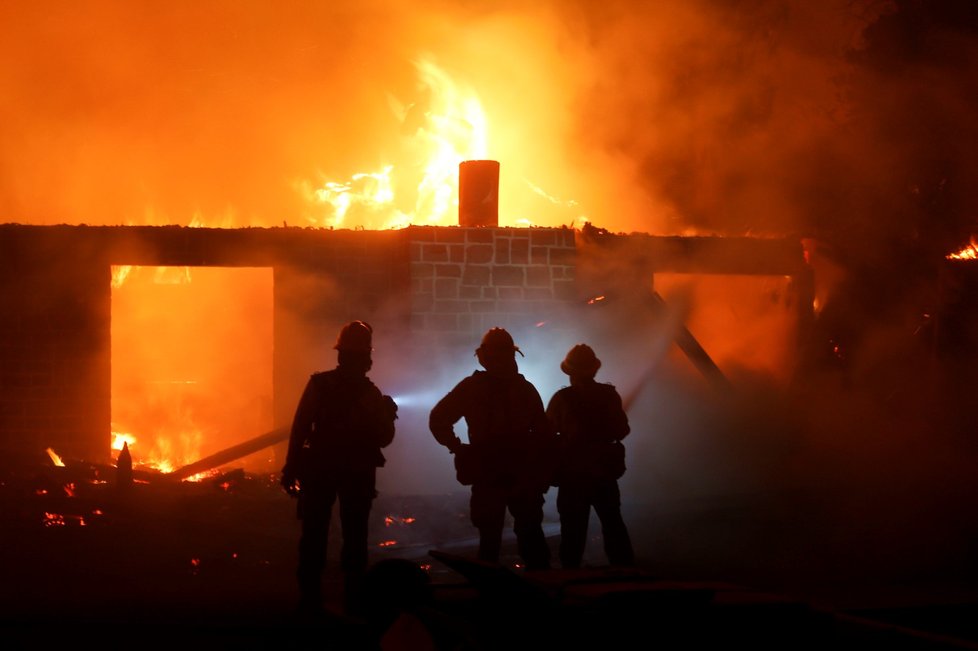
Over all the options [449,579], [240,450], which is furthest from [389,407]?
[240,450]

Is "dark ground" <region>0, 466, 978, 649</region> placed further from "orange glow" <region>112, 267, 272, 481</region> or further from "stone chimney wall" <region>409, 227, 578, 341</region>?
"orange glow" <region>112, 267, 272, 481</region>

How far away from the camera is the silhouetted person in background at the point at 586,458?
6.66 metres

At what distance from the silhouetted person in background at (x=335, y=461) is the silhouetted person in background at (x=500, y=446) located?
51 cm

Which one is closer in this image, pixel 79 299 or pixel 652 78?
pixel 79 299

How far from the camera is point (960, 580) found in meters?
7.65

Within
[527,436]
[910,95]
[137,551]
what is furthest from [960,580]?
[910,95]

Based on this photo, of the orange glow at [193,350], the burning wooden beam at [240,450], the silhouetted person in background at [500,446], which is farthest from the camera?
the orange glow at [193,350]

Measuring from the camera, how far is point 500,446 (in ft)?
20.8

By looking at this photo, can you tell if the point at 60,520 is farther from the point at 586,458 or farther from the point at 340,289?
the point at 586,458

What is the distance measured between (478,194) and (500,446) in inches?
183

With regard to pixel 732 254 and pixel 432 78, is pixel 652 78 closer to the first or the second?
pixel 432 78

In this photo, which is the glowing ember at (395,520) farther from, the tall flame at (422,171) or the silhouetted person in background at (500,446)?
the tall flame at (422,171)

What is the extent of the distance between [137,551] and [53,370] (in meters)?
3.67

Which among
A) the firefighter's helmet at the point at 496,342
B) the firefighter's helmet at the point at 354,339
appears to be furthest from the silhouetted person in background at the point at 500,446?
the firefighter's helmet at the point at 354,339
